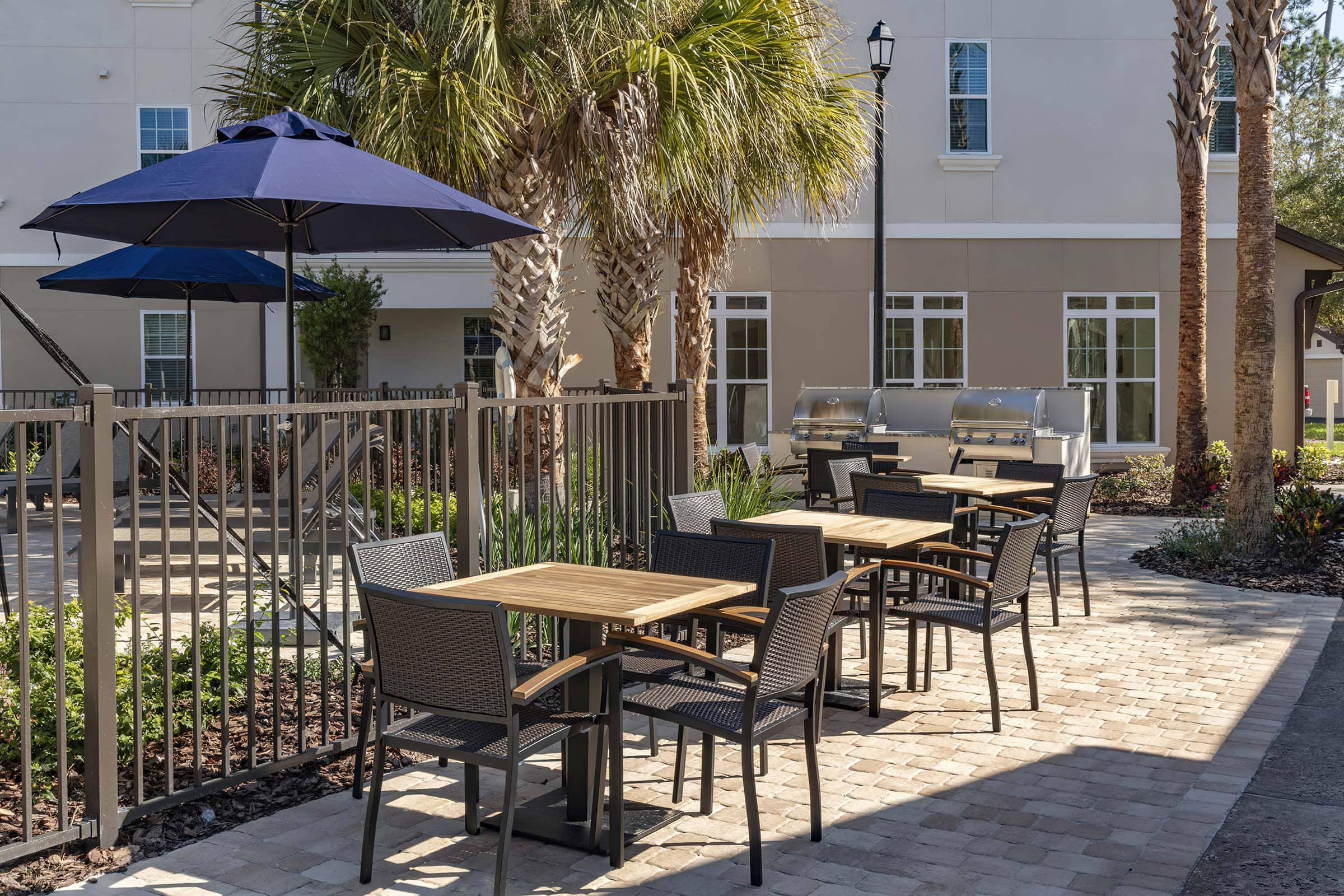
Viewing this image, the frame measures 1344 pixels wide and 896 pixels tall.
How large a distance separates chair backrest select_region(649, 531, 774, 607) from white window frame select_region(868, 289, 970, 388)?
13884 millimetres

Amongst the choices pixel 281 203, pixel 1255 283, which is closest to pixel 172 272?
pixel 281 203

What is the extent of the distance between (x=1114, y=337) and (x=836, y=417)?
6.04m

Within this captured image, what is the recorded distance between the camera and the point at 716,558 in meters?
5.24

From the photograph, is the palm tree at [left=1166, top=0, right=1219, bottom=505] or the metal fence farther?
the palm tree at [left=1166, top=0, right=1219, bottom=505]

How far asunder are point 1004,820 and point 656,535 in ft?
6.28

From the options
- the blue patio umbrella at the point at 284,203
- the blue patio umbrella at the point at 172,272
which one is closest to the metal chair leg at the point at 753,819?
the blue patio umbrella at the point at 284,203

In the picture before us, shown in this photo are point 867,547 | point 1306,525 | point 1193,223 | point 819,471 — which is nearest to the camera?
point 867,547

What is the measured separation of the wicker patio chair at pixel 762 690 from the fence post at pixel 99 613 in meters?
1.78

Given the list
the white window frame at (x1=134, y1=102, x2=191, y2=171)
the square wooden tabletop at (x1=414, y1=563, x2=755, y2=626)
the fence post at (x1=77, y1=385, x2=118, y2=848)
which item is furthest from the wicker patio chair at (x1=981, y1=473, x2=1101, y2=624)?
the white window frame at (x1=134, y1=102, x2=191, y2=171)

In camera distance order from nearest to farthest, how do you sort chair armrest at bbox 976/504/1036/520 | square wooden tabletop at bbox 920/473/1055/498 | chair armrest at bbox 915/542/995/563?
1. chair armrest at bbox 915/542/995/563
2. chair armrest at bbox 976/504/1036/520
3. square wooden tabletop at bbox 920/473/1055/498

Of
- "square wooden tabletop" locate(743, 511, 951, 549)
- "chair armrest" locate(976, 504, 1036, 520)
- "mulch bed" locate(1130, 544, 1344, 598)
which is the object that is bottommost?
"mulch bed" locate(1130, 544, 1344, 598)

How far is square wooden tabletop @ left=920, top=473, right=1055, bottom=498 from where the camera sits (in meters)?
8.80

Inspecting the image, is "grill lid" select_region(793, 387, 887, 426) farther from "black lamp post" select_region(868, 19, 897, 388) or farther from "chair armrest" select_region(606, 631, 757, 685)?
"chair armrest" select_region(606, 631, 757, 685)

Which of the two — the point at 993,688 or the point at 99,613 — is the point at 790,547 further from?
the point at 99,613
